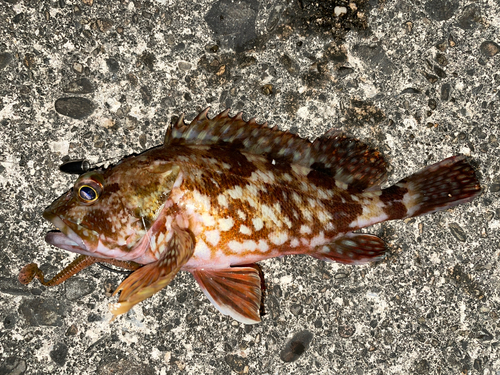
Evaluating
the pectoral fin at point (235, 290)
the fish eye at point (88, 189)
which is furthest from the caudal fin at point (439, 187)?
the fish eye at point (88, 189)

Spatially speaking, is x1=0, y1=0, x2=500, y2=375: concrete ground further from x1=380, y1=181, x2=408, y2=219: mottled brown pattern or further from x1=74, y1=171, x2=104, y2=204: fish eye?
x1=74, y1=171, x2=104, y2=204: fish eye

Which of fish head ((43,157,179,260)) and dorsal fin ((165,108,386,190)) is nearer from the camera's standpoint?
fish head ((43,157,179,260))

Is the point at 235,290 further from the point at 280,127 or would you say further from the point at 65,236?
A: the point at 280,127

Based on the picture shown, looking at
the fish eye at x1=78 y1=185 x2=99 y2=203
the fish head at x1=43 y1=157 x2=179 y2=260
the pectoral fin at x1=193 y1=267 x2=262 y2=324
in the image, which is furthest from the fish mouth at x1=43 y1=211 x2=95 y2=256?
the pectoral fin at x1=193 y1=267 x2=262 y2=324

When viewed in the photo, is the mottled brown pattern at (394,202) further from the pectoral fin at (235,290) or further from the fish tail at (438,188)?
the pectoral fin at (235,290)

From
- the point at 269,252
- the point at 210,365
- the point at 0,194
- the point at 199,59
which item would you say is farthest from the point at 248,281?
the point at 0,194

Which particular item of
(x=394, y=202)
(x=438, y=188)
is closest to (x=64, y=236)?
(x=394, y=202)

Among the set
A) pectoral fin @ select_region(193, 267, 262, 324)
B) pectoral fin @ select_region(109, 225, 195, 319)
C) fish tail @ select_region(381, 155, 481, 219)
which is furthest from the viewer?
fish tail @ select_region(381, 155, 481, 219)
